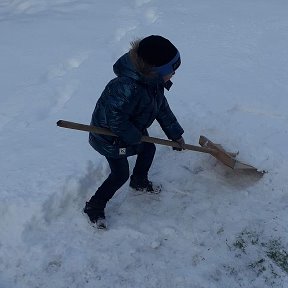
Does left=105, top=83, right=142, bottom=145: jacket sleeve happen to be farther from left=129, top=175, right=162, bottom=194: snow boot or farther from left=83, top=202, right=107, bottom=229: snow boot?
left=129, top=175, right=162, bottom=194: snow boot

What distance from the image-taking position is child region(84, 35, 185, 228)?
2758mm

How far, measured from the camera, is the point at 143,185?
12.2 ft

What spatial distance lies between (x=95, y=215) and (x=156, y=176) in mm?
769

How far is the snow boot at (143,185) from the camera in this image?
12.2 ft

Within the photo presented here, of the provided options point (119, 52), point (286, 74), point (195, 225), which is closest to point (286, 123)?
point (286, 74)

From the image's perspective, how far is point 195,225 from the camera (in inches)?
136

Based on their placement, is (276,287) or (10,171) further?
(10,171)

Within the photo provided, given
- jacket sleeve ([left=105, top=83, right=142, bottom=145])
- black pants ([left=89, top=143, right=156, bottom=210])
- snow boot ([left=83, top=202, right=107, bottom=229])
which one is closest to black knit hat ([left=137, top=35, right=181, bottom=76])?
jacket sleeve ([left=105, top=83, right=142, bottom=145])

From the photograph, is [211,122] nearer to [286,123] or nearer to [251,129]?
[251,129]

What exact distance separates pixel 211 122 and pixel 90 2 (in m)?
4.01

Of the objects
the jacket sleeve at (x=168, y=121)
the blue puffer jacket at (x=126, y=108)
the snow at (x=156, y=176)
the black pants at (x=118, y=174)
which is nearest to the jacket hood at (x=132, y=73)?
the blue puffer jacket at (x=126, y=108)

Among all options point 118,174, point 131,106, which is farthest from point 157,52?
point 118,174

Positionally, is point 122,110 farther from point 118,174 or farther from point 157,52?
point 118,174

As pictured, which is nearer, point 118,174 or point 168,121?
point 118,174
